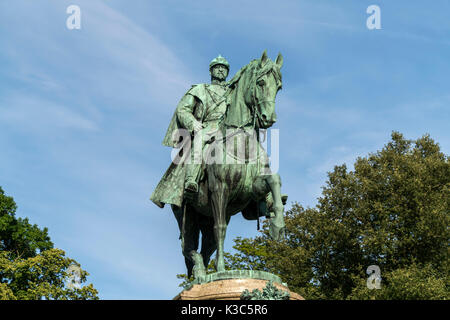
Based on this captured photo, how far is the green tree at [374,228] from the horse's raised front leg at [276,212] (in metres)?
20.7

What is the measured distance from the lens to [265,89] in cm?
1126

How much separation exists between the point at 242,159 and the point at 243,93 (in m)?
1.23

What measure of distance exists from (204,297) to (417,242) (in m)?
24.9

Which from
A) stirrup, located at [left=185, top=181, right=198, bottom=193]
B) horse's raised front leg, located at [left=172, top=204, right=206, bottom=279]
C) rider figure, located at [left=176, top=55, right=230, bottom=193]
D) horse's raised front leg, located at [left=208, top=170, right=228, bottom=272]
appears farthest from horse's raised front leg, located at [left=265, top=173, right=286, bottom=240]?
horse's raised front leg, located at [left=172, top=204, right=206, bottom=279]

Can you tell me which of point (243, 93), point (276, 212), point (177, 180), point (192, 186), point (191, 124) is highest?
point (243, 93)

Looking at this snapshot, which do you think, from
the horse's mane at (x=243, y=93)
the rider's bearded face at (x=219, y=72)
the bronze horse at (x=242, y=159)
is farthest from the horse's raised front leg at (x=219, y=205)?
the rider's bearded face at (x=219, y=72)

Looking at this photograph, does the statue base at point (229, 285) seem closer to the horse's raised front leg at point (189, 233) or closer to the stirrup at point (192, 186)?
the stirrup at point (192, 186)

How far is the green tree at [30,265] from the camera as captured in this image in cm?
3628

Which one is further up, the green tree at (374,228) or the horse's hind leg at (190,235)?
the green tree at (374,228)

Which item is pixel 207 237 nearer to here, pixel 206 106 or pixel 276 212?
pixel 276 212

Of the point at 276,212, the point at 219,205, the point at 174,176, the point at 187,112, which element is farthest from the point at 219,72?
the point at 276,212

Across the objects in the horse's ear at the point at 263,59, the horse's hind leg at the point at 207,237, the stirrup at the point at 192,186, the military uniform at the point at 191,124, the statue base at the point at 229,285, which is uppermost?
the horse's ear at the point at 263,59
